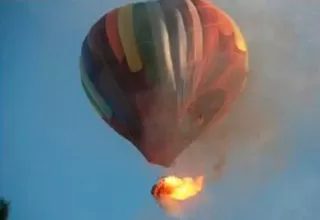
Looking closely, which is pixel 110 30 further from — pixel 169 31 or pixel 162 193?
pixel 162 193

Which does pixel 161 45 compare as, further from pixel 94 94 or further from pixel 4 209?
pixel 4 209

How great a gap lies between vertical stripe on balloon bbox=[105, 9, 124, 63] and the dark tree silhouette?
28.4 inches

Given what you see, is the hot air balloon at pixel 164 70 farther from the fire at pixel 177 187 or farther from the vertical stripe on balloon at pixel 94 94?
the fire at pixel 177 187

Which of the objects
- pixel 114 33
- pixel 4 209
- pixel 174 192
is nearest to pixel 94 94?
pixel 114 33

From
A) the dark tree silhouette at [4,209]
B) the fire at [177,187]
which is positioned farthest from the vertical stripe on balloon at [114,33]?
the dark tree silhouette at [4,209]

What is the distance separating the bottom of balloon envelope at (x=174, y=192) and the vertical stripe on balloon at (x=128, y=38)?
44 cm

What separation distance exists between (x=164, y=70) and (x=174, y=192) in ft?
1.46

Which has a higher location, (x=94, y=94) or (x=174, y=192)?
(x=94, y=94)

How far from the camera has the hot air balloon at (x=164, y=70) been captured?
252 cm

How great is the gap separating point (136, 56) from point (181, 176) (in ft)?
1.62

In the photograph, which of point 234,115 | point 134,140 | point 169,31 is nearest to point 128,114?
point 134,140

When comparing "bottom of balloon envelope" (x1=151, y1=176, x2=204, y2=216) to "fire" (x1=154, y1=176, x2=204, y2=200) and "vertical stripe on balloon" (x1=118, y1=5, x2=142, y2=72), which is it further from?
"vertical stripe on balloon" (x1=118, y1=5, x2=142, y2=72)

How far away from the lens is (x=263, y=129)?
300cm

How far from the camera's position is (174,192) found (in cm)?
280
